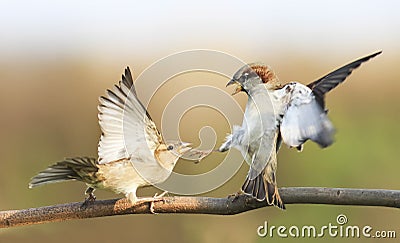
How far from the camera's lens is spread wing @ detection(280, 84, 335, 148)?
2396 mm

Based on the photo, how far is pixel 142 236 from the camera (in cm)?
526

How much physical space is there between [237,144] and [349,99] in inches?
218

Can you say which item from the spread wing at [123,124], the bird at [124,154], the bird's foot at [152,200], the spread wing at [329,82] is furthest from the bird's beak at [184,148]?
the spread wing at [329,82]

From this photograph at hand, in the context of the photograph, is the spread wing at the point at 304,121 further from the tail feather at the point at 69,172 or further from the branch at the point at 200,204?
the tail feather at the point at 69,172

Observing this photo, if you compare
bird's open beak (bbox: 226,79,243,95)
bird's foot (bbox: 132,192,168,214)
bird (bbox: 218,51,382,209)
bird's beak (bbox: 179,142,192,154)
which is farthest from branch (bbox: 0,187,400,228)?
bird's open beak (bbox: 226,79,243,95)

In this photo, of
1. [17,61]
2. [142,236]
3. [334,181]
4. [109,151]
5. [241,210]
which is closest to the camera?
[241,210]

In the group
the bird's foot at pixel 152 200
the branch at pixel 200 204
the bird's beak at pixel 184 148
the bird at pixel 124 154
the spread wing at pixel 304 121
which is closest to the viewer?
the branch at pixel 200 204

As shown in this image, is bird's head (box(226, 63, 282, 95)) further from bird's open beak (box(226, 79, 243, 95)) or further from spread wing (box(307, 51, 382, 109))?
spread wing (box(307, 51, 382, 109))

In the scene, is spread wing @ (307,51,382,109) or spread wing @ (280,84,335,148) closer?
spread wing @ (280,84,335,148)

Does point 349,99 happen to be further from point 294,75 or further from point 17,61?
point 17,61

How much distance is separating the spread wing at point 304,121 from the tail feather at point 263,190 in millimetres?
179

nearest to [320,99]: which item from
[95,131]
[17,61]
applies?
[95,131]

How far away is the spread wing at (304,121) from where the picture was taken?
7.86 ft

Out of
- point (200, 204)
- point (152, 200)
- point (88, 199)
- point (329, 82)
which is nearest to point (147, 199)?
point (152, 200)
